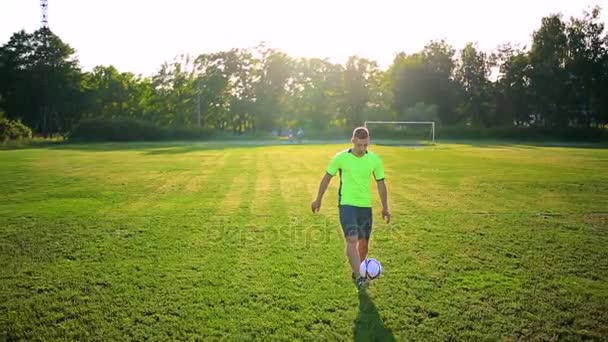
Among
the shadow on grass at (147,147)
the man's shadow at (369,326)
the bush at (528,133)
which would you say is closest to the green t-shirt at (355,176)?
the man's shadow at (369,326)

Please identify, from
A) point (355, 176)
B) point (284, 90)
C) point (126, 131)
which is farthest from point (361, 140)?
point (284, 90)

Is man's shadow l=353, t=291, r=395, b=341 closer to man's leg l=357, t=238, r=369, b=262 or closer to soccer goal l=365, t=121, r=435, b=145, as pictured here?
man's leg l=357, t=238, r=369, b=262

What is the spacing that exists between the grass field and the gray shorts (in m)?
0.73

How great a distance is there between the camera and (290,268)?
6.72m

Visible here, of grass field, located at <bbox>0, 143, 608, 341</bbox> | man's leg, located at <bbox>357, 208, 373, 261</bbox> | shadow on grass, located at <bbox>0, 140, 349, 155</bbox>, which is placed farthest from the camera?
shadow on grass, located at <bbox>0, 140, 349, 155</bbox>

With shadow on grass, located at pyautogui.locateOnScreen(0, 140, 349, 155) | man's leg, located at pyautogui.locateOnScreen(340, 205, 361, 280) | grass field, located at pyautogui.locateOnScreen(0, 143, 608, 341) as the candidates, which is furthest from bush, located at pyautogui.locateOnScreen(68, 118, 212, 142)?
man's leg, located at pyautogui.locateOnScreen(340, 205, 361, 280)


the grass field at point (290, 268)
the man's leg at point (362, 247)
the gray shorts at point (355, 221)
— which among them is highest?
the gray shorts at point (355, 221)

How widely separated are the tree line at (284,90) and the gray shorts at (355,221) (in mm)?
69743

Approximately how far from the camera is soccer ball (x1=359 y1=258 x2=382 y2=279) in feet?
19.6

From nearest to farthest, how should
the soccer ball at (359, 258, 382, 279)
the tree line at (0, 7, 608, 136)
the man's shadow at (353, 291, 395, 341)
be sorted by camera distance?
1. the man's shadow at (353, 291, 395, 341)
2. the soccer ball at (359, 258, 382, 279)
3. the tree line at (0, 7, 608, 136)

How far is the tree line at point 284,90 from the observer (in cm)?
7606

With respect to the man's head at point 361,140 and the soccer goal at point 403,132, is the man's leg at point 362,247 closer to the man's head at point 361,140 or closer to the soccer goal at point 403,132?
the man's head at point 361,140

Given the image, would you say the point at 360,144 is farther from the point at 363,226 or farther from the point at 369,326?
the point at 369,326

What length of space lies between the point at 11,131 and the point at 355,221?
199ft
